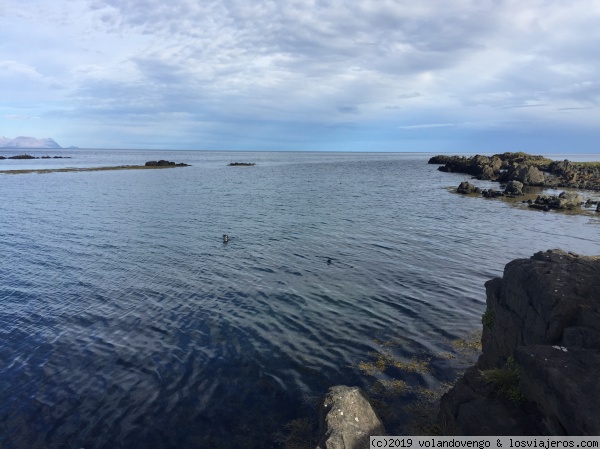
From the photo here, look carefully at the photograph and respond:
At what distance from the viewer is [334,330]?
17969mm

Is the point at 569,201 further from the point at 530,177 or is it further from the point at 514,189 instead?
the point at 530,177

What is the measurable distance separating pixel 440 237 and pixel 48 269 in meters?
33.3

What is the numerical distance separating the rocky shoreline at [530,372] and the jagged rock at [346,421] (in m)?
0.03

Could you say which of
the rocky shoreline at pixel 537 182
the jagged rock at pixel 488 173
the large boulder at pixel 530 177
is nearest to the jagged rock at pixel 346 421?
the rocky shoreline at pixel 537 182

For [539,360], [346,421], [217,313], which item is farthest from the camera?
Answer: [217,313]

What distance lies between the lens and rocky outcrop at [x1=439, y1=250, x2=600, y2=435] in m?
7.56

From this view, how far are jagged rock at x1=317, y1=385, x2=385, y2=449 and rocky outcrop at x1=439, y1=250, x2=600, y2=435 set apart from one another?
218 cm

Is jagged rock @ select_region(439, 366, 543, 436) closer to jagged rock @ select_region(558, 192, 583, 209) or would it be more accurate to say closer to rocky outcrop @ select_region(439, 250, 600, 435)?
rocky outcrop @ select_region(439, 250, 600, 435)

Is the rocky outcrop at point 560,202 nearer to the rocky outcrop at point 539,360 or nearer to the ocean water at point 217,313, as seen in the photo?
the ocean water at point 217,313

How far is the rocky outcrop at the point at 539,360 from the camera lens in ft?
24.8

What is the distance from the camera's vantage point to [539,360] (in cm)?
843

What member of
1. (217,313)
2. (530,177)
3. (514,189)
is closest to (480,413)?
(217,313)

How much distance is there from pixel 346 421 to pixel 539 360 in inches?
201

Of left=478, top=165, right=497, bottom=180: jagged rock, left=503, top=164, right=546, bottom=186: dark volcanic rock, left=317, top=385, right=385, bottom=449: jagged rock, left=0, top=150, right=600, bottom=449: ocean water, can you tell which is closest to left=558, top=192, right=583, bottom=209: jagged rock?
left=0, top=150, right=600, bottom=449: ocean water
